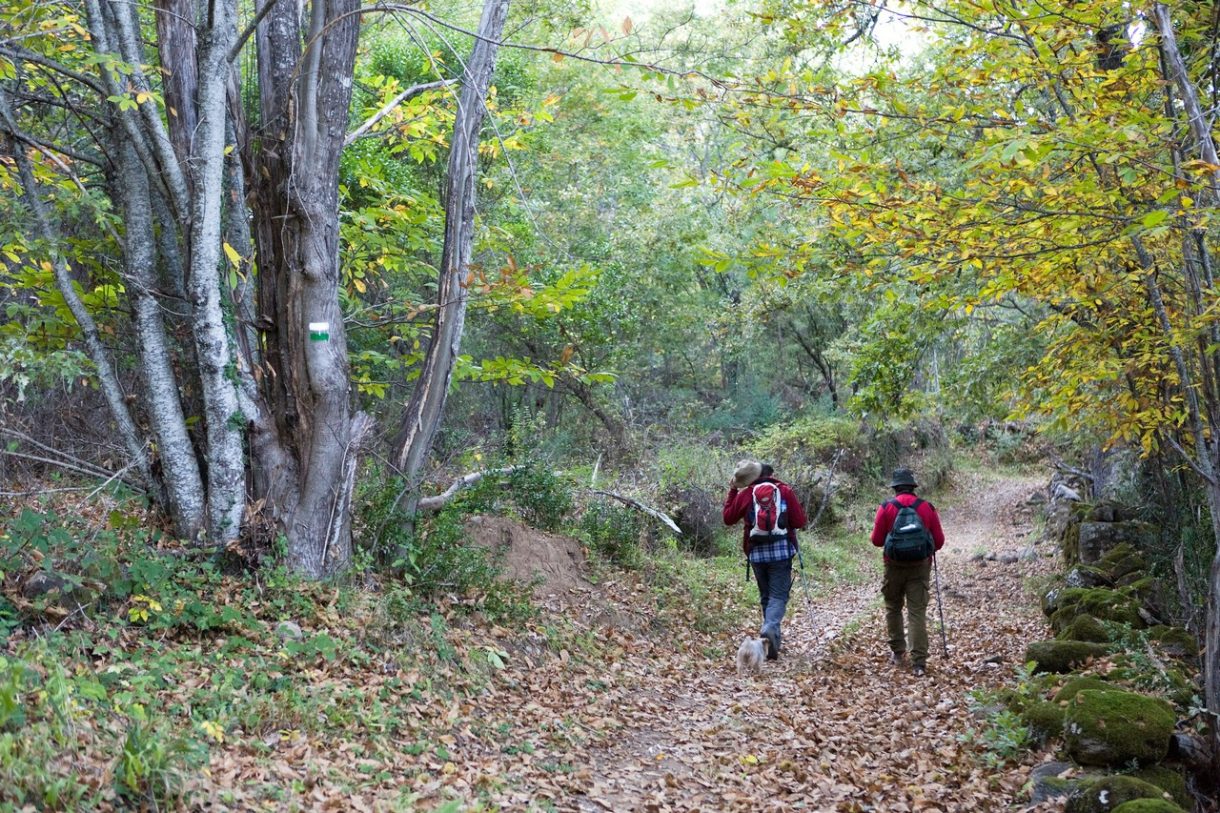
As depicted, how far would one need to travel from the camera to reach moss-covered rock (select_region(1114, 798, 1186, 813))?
5188 mm

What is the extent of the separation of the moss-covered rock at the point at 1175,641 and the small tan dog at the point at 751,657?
12.1 ft

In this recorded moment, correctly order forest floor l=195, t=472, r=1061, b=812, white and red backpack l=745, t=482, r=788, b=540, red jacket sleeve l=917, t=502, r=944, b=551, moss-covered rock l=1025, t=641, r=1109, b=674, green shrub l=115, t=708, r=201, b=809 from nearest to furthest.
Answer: green shrub l=115, t=708, r=201, b=809
forest floor l=195, t=472, r=1061, b=812
moss-covered rock l=1025, t=641, r=1109, b=674
red jacket sleeve l=917, t=502, r=944, b=551
white and red backpack l=745, t=482, r=788, b=540

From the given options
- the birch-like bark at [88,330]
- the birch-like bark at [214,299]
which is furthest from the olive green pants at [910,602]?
the birch-like bark at [88,330]

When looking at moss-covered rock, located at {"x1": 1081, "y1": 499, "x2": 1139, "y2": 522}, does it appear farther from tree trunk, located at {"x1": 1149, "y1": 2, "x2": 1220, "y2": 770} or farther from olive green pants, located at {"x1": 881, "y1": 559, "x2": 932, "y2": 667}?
tree trunk, located at {"x1": 1149, "y1": 2, "x2": 1220, "y2": 770}

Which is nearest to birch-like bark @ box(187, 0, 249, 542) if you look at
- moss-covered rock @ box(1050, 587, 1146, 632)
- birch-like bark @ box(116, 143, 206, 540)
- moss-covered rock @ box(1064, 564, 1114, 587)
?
birch-like bark @ box(116, 143, 206, 540)

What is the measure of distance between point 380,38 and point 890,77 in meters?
12.6

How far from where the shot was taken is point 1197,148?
617 cm

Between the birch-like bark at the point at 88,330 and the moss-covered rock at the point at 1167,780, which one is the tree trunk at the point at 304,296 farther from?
the moss-covered rock at the point at 1167,780

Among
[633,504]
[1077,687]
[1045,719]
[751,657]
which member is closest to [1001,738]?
[1045,719]

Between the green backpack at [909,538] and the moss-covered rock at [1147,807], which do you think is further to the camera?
the green backpack at [909,538]

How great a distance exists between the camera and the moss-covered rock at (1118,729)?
6.11m

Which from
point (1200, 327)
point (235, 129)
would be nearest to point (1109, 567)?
point (1200, 327)

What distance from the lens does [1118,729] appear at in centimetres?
618

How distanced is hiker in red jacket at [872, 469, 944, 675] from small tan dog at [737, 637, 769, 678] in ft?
4.85
